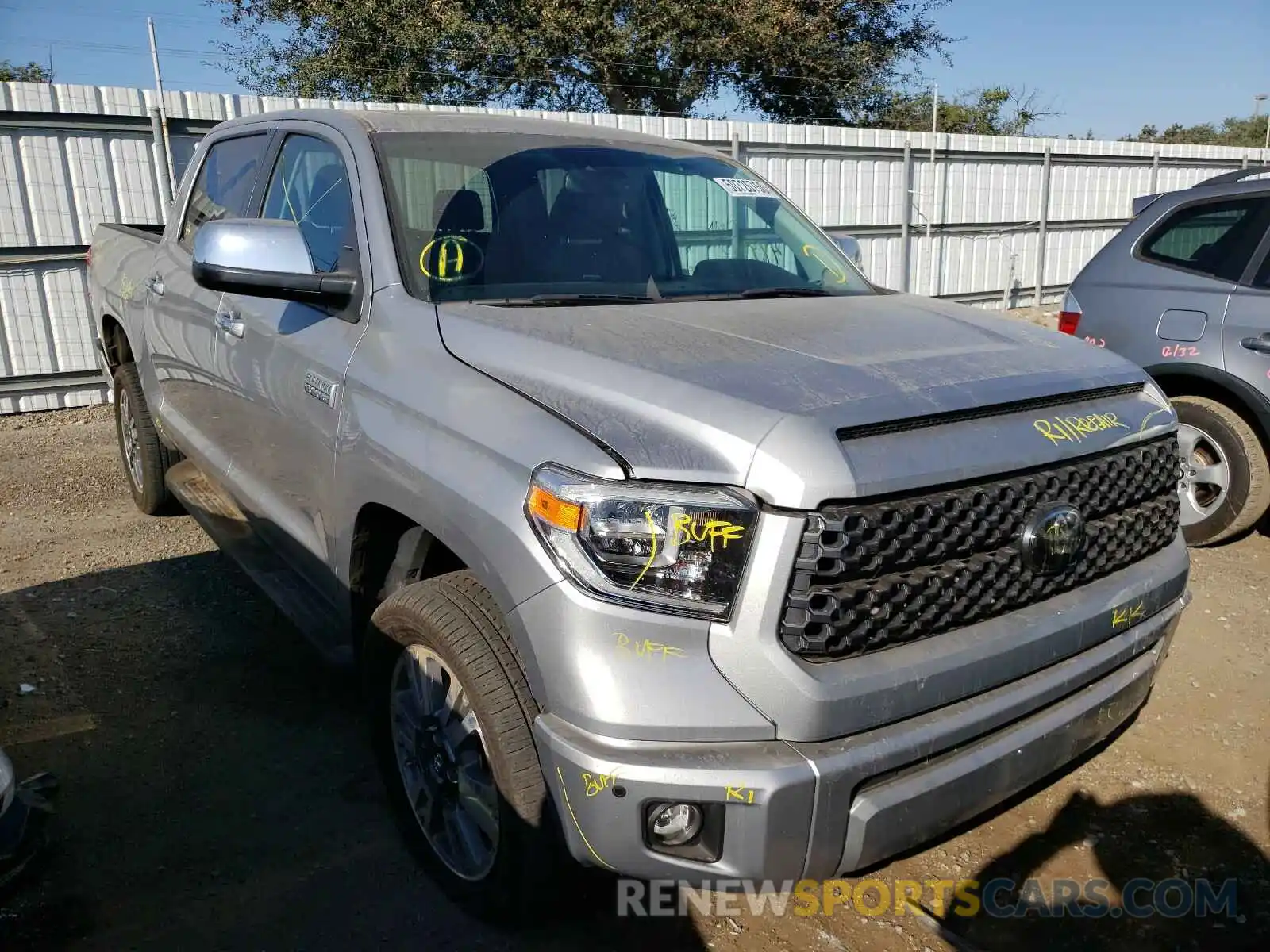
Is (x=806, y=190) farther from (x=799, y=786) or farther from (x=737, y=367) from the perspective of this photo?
(x=799, y=786)

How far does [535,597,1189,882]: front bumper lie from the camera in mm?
1850

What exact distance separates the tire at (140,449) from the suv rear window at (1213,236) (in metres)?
5.34

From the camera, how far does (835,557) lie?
6.30 ft

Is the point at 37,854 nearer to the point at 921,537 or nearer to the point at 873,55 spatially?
the point at 921,537

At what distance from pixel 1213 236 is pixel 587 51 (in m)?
15.8

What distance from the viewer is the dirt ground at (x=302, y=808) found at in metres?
2.48

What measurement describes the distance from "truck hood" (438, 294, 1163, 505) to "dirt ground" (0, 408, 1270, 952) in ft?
3.56

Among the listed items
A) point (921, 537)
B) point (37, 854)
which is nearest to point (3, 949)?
point (37, 854)

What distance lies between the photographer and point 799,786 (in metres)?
1.84

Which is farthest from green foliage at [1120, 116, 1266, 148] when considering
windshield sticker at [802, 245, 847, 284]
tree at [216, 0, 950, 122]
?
windshield sticker at [802, 245, 847, 284]

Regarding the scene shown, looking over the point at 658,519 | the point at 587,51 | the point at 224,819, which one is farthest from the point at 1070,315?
the point at 587,51

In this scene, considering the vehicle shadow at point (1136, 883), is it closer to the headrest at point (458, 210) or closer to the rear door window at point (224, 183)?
the headrest at point (458, 210)

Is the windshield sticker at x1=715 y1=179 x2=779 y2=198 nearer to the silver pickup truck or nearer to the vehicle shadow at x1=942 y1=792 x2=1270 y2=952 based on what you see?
the silver pickup truck

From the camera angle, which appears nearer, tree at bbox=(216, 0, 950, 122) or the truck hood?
the truck hood
